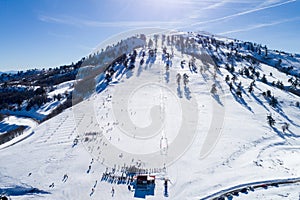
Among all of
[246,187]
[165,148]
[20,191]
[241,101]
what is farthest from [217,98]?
[20,191]

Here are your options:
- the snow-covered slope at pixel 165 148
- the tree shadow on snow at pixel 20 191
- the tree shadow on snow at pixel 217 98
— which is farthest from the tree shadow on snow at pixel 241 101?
the tree shadow on snow at pixel 20 191

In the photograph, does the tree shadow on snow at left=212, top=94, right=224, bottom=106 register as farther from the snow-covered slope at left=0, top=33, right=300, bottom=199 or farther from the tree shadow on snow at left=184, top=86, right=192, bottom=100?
the tree shadow on snow at left=184, top=86, right=192, bottom=100

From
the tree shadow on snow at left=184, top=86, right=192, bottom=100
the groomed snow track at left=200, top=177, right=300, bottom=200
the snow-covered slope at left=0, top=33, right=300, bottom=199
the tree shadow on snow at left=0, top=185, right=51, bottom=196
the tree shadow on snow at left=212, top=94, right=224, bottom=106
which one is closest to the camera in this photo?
the groomed snow track at left=200, top=177, right=300, bottom=200

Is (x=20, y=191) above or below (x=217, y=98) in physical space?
below

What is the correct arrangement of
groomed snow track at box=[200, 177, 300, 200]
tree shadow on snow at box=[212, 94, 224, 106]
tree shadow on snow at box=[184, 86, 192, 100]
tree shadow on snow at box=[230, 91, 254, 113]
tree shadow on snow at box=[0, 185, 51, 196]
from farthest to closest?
tree shadow on snow at box=[184, 86, 192, 100]
tree shadow on snow at box=[212, 94, 224, 106]
tree shadow on snow at box=[230, 91, 254, 113]
tree shadow on snow at box=[0, 185, 51, 196]
groomed snow track at box=[200, 177, 300, 200]

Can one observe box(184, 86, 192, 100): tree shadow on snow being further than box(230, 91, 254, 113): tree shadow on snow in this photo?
Yes

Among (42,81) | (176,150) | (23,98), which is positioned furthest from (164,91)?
(42,81)

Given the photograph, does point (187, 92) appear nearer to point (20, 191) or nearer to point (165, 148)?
point (165, 148)

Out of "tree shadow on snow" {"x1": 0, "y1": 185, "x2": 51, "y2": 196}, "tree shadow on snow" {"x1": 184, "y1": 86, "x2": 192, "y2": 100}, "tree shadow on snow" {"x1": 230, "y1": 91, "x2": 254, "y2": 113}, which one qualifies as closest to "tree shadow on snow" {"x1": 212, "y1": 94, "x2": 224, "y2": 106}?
"tree shadow on snow" {"x1": 230, "y1": 91, "x2": 254, "y2": 113}

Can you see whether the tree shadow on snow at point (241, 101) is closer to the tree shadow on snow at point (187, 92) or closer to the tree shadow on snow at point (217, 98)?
the tree shadow on snow at point (217, 98)

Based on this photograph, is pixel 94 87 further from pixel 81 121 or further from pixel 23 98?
pixel 23 98
